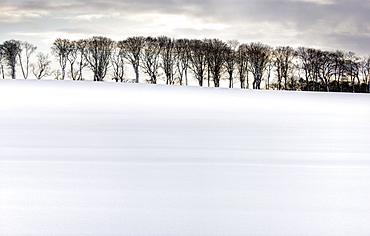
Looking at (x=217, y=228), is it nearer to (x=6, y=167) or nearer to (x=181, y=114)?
(x=6, y=167)

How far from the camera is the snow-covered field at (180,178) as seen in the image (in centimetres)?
329

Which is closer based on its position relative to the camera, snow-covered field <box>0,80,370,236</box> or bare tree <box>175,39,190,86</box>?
snow-covered field <box>0,80,370,236</box>

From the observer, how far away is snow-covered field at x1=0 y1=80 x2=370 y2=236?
329cm

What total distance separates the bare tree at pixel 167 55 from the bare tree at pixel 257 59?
8366 millimetres

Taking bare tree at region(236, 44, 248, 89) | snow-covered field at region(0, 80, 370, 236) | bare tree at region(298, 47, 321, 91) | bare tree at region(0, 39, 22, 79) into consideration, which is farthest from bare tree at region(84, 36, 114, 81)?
snow-covered field at region(0, 80, 370, 236)

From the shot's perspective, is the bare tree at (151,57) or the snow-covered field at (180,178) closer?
the snow-covered field at (180,178)

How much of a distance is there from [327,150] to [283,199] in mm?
3111

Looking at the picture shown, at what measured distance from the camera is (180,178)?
4.63 metres

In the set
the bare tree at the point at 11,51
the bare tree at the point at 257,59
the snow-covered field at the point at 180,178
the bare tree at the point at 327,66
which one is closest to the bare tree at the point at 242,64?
the bare tree at the point at 257,59

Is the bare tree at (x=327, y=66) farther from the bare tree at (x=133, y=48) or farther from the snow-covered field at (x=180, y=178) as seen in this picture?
the snow-covered field at (x=180, y=178)

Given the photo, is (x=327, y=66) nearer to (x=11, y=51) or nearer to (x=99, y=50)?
(x=99, y=50)

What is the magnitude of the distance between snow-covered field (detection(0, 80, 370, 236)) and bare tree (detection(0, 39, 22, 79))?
36.5 m

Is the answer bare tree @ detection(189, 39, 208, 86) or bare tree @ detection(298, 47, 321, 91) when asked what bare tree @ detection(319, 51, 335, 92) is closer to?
bare tree @ detection(298, 47, 321, 91)

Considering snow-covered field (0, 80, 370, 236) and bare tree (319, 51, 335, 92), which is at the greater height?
bare tree (319, 51, 335, 92)
